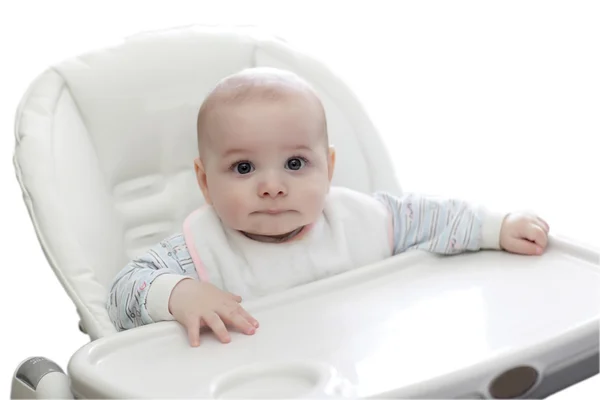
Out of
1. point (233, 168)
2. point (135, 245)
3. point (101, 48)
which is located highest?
point (101, 48)

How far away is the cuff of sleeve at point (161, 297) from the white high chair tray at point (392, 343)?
0.11ft

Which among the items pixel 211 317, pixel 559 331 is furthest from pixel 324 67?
pixel 559 331

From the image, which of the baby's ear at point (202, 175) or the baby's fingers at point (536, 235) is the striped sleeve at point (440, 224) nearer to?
the baby's fingers at point (536, 235)

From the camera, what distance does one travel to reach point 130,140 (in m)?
1.66

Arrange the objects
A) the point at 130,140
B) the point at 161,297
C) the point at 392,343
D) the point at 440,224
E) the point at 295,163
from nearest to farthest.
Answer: the point at 392,343
the point at 161,297
the point at 295,163
the point at 440,224
the point at 130,140

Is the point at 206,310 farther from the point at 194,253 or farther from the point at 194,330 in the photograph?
the point at 194,253

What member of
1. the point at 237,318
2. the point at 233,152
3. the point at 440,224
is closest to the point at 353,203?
the point at 440,224

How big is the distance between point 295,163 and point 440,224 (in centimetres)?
28

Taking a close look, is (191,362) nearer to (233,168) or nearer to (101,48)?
(233,168)

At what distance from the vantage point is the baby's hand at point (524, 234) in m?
1.43

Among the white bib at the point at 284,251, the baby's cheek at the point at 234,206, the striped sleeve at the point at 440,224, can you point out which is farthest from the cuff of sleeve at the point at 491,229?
the baby's cheek at the point at 234,206

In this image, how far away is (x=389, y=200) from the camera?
1.58 m

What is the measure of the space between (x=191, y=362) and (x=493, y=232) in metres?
0.55

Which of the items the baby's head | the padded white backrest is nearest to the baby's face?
the baby's head
